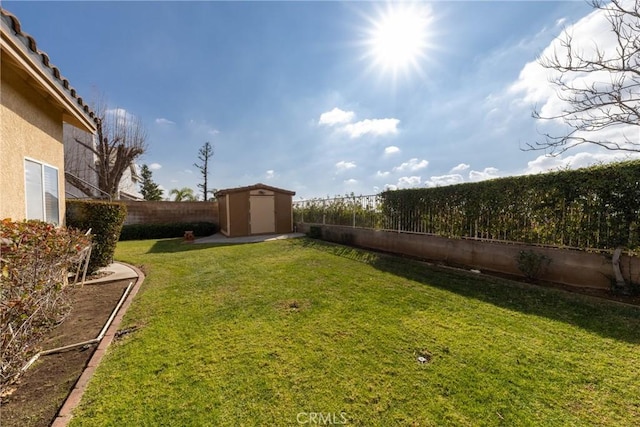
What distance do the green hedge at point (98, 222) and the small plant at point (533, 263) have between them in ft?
32.5

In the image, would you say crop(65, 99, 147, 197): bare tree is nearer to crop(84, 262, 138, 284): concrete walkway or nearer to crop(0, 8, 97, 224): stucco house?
crop(84, 262, 138, 284): concrete walkway

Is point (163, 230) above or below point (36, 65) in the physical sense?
below

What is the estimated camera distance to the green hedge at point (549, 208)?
4.59 meters

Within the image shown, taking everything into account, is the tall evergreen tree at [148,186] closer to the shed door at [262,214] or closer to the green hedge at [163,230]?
the green hedge at [163,230]

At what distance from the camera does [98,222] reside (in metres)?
6.36

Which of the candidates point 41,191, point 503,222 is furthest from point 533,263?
point 41,191

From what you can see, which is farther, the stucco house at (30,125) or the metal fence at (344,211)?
the metal fence at (344,211)

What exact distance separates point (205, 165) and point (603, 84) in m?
37.2

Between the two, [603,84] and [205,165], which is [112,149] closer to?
[205,165]

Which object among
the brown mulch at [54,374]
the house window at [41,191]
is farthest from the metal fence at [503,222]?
the house window at [41,191]

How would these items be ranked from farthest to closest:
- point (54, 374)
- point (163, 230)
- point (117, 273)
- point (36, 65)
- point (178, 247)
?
point (163, 230), point (178, 247), point (117, 273), point (36, 65), point (54, 374)

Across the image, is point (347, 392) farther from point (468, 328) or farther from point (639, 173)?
point (639, 173)

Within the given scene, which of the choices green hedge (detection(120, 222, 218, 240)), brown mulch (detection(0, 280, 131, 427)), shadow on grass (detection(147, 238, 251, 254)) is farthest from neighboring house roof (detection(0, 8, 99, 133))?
green hedge (detection(120, 222, 218, 240))

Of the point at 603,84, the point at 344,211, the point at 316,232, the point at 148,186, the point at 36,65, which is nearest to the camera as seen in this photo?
the point at 36,65
